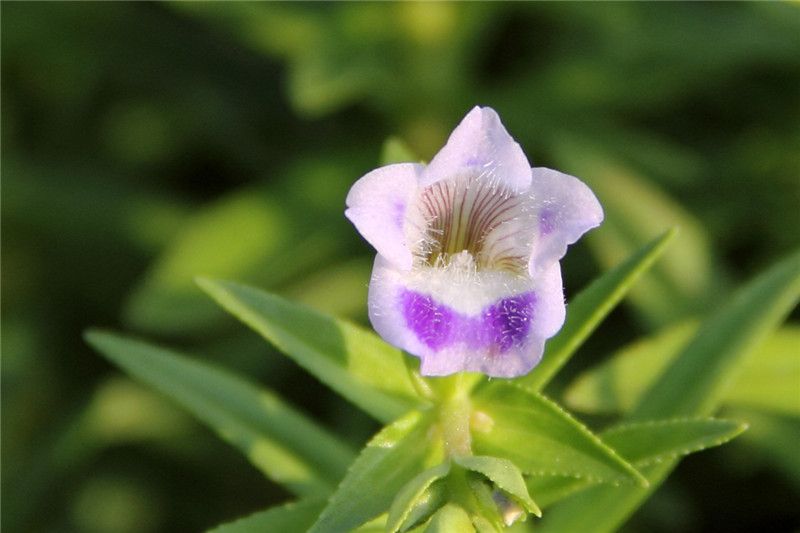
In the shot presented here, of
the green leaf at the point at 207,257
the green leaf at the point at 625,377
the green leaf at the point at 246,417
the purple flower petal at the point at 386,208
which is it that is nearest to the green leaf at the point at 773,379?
the green leaf at the point at 625,377

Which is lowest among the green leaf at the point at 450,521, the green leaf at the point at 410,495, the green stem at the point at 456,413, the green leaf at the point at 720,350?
the green leaf at the point at 450,521

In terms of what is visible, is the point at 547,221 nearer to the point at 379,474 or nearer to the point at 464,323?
the point at 464,323

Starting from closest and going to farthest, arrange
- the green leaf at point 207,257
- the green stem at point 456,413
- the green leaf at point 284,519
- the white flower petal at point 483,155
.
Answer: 1. the white flower petal at point 483,155
2. the green stem at point 456,413
3. the green leaf at point 284,519
4. the green leaf at point 207,257

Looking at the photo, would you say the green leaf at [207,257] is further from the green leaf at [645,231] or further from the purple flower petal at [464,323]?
Result: the purple flower petal at [464,323]

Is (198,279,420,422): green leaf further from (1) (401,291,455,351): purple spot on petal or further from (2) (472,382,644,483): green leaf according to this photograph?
(1) (401,291,455,351): purple spot on petal

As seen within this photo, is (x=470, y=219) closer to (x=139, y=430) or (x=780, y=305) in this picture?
(x=780, y=305)

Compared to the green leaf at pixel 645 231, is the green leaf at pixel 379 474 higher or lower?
lower
